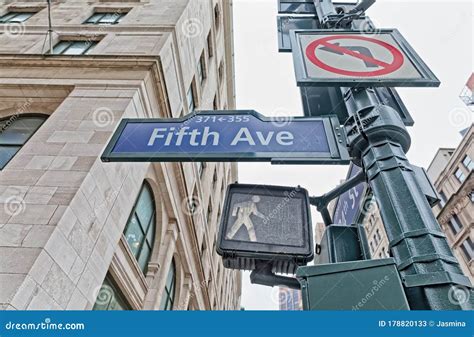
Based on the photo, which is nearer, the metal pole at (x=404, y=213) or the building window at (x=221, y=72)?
the metal pole at (x=404, y=213)

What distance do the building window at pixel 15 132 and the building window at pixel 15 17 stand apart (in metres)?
7.22

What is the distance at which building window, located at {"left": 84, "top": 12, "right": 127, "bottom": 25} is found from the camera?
12595 mm

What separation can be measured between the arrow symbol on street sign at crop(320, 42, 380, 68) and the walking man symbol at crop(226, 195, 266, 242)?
151 cm

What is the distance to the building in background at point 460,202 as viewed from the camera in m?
24.3

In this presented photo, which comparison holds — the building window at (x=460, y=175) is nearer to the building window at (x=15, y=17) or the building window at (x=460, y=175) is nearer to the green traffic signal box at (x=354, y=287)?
the green traffic signal box at (x=354, y=287)

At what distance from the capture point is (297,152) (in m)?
2.26

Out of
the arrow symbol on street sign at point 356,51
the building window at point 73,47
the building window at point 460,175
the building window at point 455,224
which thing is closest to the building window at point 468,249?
the building window at point 455,224

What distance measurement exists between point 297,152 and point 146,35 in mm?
10208

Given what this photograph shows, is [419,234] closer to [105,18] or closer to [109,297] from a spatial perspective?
[109,297]

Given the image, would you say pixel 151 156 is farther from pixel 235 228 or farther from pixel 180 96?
pixel 180 96

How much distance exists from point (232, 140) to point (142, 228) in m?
8.66

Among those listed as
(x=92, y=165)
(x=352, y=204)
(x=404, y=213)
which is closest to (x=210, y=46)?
(x=92, y=165)

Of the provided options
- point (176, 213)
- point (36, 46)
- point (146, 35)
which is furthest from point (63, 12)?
point (176, 213)

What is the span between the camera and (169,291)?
44.3ft
